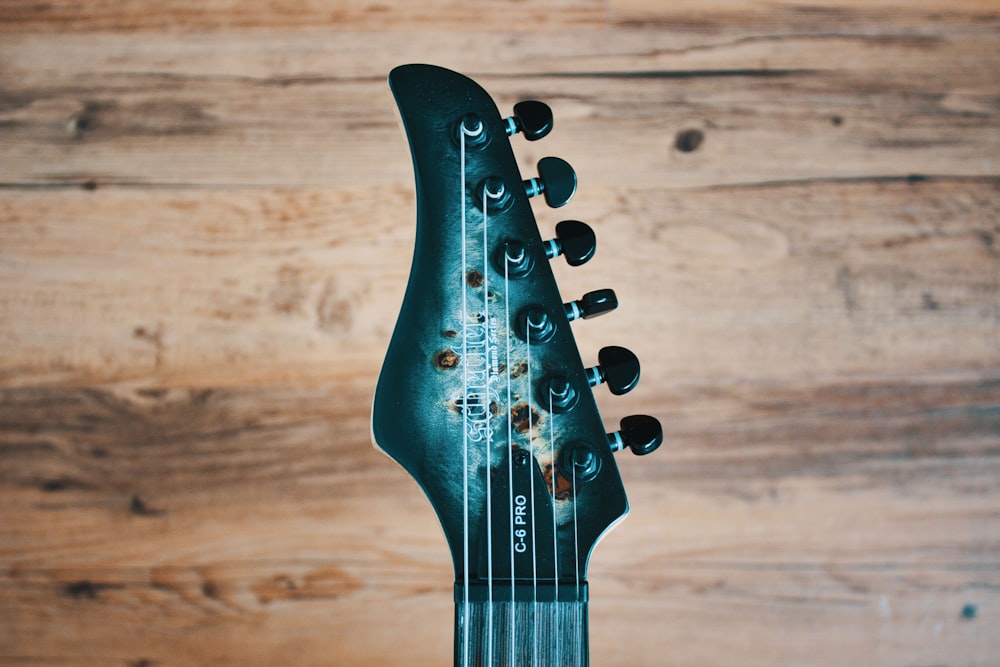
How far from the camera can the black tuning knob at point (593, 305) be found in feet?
1.72

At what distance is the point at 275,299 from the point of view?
0.81m

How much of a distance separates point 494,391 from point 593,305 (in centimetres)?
9

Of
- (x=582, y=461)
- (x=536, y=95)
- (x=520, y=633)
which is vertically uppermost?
(x=536, y=95)

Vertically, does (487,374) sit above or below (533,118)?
below

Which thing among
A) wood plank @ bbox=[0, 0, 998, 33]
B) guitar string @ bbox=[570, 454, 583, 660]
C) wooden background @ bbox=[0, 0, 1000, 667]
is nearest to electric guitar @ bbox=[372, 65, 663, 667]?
guitar string @ bbox=[570, 454, 583, 660]

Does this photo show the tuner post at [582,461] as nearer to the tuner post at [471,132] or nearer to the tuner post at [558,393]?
the tuner post at [558,393]

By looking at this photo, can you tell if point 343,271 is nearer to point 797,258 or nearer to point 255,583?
point 255,583

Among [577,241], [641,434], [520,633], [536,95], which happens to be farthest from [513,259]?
[536,95]

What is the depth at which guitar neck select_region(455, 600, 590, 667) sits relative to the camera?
530 millimetres

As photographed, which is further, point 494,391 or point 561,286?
point 561,286

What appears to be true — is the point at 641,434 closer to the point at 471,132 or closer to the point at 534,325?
the point at 534,325

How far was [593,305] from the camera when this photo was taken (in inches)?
20.7

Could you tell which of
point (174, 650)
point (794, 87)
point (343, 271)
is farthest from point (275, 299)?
point (794, 87)

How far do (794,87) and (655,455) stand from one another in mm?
421
